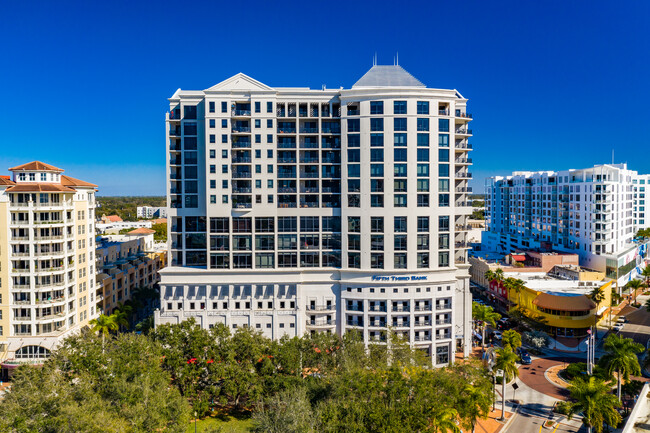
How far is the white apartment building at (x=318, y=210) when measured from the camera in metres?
63.7

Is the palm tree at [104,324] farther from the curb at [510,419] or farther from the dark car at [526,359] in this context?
the dark car at [526,359]

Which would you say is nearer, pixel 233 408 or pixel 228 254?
pixel 233 408

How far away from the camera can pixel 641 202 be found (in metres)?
154

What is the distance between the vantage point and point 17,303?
60438 millimetres

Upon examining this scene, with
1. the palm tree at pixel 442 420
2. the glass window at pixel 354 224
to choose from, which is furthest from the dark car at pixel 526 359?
the palm tree at pixel 442 420

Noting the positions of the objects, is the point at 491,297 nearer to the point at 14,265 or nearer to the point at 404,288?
the point at 404,288

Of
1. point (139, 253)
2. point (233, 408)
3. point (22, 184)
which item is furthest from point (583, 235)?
point (22, 184)

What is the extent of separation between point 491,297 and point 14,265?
305ft

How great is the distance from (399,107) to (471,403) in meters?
40.3

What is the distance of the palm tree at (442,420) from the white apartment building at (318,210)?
23774mm

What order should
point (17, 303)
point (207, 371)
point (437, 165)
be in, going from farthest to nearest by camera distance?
1. point (437, 165)
2. point (17, 303)
3. point (207, 371)

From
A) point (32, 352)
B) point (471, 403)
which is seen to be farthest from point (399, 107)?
point (32, 352)

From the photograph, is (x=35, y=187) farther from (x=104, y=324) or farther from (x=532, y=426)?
(x=532, y=426)

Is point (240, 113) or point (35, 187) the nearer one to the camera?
point (35, 187)
